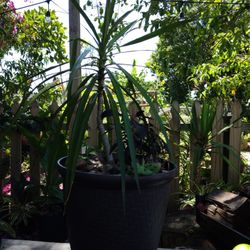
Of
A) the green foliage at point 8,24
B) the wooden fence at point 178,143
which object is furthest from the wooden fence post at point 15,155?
the green foliage at point 8,24

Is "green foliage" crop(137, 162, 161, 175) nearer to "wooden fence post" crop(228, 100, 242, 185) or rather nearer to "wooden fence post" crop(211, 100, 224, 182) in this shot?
"wooden fence post" crop(211, 100, 224, 182)

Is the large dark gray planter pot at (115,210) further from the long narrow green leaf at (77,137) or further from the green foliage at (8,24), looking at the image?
the green foliage at (8,24)

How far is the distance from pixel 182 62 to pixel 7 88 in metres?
1.85

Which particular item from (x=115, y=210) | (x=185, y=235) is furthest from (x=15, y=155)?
(x=115, y=210)

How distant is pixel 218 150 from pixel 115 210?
1.78 metres

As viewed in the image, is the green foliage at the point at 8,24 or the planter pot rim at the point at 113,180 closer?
the planter pot rim at the point at 113,180

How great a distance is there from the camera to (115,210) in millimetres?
1486

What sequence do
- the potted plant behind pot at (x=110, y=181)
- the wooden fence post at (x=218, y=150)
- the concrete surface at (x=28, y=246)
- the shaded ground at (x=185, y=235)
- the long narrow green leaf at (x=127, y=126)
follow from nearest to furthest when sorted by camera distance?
the long narrow green leaf at (x=127, y=126)
the potted plant behind pot at (x=110, y=181)
the concrete surface at (x=28, y=246)
the shaded ground at (x=185, y=235)
the wooden fence post at (x=218, y=150)

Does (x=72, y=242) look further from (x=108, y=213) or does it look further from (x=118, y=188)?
(x=118, y=188)

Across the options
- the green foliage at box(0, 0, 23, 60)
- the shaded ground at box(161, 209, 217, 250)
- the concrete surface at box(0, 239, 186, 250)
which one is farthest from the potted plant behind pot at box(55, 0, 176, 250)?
the green foliage at box(0, 0, 23, 60)

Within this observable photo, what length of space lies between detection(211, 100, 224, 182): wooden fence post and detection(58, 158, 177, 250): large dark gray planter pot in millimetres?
1501

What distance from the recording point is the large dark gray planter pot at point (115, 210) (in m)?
1.47

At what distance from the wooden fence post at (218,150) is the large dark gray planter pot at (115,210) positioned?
150 centimetres

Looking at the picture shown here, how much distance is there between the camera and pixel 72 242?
1.67 meters
